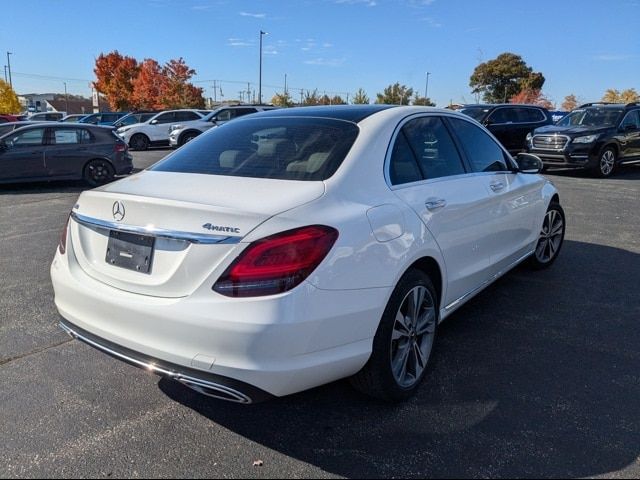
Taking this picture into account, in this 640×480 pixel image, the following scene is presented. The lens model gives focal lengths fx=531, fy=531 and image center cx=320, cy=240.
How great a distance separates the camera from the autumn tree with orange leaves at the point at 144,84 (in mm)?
53938

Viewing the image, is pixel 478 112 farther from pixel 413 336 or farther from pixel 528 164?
pixel 413 336

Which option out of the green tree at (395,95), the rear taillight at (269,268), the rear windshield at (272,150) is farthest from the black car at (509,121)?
the green tree at (395,95)

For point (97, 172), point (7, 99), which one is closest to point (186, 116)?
point (97, 172)

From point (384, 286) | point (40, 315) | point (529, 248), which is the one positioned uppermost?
point (384, 286)

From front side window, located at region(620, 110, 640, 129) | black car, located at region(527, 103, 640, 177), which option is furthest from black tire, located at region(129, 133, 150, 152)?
front side window, located at region(620, 110, 640, 129)

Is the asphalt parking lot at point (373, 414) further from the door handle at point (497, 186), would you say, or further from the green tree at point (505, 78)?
the green tree at point (505, 78)

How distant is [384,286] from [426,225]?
59 cm

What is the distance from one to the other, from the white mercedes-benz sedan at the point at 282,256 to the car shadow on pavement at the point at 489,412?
25 cm

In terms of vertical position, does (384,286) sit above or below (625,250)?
above

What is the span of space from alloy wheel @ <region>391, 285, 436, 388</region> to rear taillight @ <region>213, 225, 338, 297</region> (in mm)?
777

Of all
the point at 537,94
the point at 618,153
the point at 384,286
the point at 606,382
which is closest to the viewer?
the point at 384,286

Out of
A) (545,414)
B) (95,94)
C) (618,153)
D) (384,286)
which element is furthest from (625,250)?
(95,94)

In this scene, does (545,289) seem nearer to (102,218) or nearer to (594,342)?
(594,342)

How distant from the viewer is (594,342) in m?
3.80
